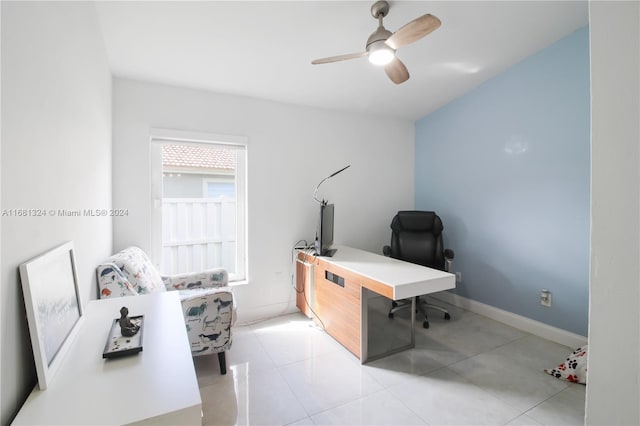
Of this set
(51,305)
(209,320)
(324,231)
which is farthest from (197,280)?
(51,305)

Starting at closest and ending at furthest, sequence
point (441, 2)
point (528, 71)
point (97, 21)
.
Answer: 1. point (97, 21)
2. point (441, 2)
3. point (528, 71)

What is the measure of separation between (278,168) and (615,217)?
9.35 feet

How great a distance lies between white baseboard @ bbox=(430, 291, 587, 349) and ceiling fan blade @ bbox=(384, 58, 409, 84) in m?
2.67

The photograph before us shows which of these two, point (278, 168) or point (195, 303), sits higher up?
point (278, 168)

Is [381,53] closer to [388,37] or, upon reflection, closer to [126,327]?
[388,37]

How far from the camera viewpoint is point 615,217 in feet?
1.90

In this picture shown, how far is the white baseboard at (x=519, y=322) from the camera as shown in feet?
8.36

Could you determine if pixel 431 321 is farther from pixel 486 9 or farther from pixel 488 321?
pixel 486 9

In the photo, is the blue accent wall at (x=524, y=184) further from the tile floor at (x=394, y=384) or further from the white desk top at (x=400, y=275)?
the white desk top at (x=400, y=275)

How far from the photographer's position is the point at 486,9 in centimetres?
214

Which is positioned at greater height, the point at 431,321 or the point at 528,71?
the point at 528,71

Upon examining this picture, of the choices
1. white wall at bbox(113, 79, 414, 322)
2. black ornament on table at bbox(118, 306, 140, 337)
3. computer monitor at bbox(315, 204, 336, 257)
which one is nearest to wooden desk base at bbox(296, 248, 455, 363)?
computer monitor at bbox(315, 204, 336, 257)

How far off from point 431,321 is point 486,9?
290 cm

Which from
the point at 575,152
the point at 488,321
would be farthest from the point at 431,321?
the point at 575,152
